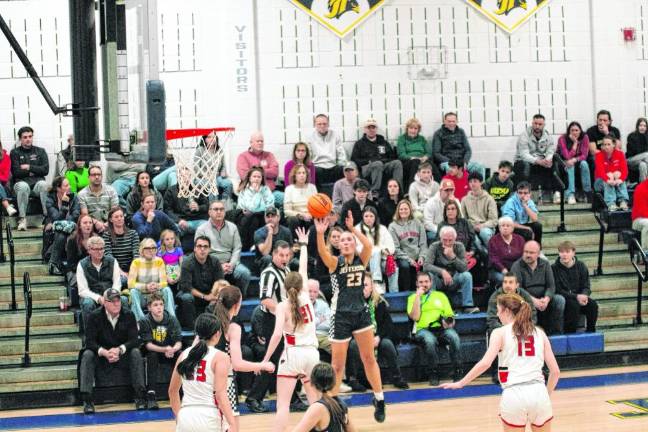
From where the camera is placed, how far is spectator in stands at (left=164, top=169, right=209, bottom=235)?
1617 centimetres

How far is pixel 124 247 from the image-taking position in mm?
15109

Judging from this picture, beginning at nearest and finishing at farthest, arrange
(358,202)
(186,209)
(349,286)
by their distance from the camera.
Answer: (349,286)
(358,202)
(186,209)

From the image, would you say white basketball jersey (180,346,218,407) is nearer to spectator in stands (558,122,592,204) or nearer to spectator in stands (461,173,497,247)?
spectator in stands (461,173,497,247)

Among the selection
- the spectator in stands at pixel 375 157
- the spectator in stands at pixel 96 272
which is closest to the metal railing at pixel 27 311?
the spectator in stands at pixel 96 272

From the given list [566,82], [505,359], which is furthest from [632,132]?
[505,359]

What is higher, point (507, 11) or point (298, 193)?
point (507, 11)

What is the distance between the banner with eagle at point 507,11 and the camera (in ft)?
62.7

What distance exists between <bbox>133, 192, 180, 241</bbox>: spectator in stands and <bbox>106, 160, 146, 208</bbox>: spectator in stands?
Result: 3.90 feet

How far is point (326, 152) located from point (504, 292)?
177 inches

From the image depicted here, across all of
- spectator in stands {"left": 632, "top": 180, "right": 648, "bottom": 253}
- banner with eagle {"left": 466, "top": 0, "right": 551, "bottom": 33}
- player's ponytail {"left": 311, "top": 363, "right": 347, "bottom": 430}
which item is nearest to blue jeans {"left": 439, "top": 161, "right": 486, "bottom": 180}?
spectator in stands {"left": 632, "top": 180, "right": 648, "bottom": 253}

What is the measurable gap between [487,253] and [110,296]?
17.3 feet

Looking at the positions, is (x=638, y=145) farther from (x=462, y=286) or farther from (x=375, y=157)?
(x=462, y=286)

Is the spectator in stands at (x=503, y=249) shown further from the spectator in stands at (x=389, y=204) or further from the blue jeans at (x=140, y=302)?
the blue jeans at (x=140, y=302)

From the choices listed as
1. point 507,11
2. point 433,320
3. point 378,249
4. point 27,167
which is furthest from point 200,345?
point 507,11
